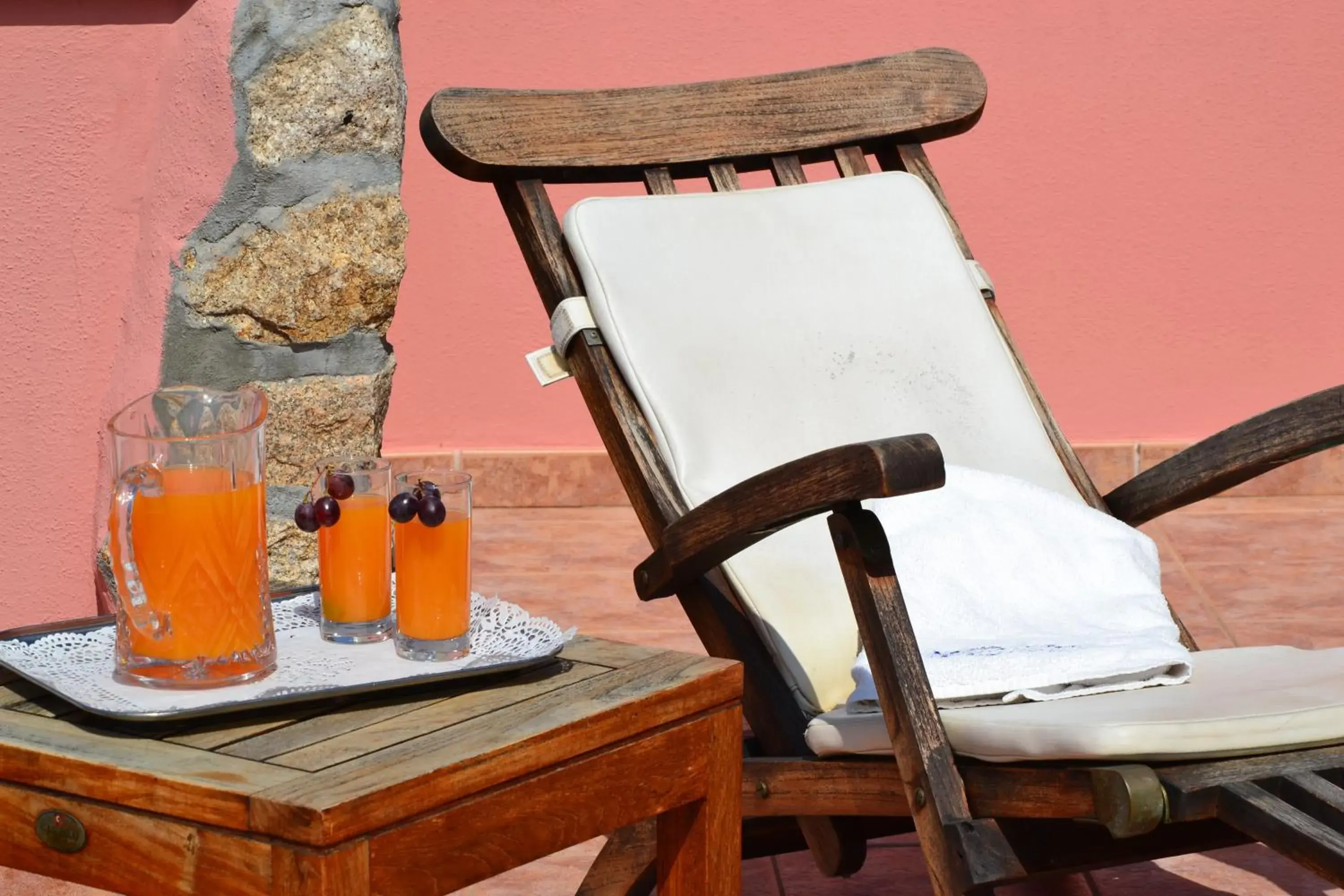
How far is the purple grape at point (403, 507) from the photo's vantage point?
4.29ft

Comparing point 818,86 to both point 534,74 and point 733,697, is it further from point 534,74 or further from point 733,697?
point 534,74

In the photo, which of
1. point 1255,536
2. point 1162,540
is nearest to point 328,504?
point 1162,540

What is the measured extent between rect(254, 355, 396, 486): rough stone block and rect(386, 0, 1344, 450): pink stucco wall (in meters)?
1.87

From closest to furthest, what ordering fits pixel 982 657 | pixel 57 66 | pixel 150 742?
pixel 150 742, pixel 982 657, pixel 57 66

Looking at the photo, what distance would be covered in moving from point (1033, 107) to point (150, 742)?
11.5 feet

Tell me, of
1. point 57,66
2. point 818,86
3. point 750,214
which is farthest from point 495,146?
point 57,66

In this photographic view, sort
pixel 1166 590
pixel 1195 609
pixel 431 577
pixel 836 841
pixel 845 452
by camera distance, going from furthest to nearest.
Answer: pixel 1166 590 < pixel 1195 609 < pixel 836 841 < pixel 845 452 < pixel 431 577

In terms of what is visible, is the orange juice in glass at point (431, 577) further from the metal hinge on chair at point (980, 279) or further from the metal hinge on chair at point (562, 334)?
the metal hinge on chair at point (980, 279)

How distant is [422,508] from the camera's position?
1311 mm

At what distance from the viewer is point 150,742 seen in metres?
1.14

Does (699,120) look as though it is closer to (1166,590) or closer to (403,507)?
(403,507)

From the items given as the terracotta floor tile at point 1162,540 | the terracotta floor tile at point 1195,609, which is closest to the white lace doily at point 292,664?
the terracotta floor tile at point 1195,609

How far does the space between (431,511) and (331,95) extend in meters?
1.08

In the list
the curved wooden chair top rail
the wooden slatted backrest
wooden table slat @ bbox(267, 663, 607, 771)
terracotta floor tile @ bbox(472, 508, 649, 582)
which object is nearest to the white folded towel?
the wooden slatted backrest
